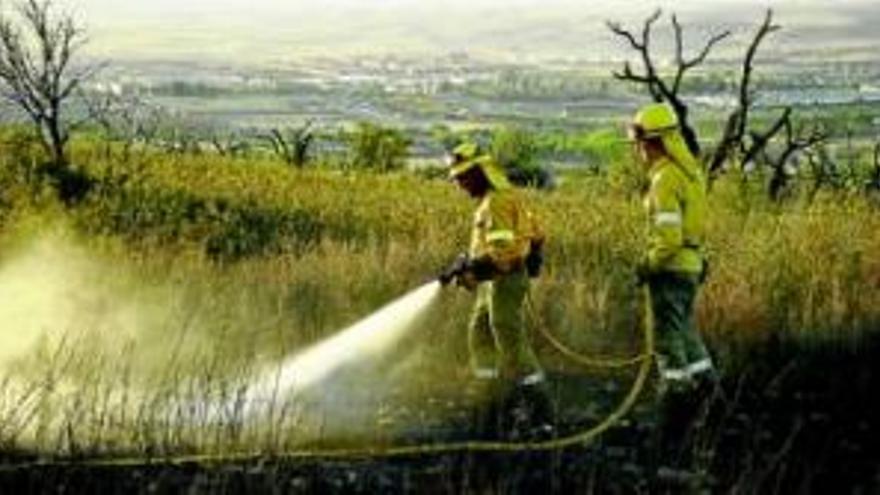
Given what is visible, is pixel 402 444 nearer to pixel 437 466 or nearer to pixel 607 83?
pixel 437 466

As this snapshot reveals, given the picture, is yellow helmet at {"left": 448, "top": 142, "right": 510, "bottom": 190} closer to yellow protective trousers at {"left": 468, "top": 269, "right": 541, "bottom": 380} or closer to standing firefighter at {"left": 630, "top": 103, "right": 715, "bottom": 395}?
yellow protective trousers at {"left": 468, "top": 269, "right": 541, "bottom": 380}

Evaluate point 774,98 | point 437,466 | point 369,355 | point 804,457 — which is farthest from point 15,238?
point 774,98

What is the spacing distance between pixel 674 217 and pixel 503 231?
1105 millimetres

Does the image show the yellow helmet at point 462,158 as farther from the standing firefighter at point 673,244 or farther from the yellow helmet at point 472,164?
the standing firefighter at point 673,244

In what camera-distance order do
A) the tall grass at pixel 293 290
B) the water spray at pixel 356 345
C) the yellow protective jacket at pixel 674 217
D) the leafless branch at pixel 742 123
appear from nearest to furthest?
1. the tall grass at pixel 293 290
2. the yellow protective jacket at pixel 674 217
3. the water spray at pixel 356 345
4. the leafless branch at pixel 742 123

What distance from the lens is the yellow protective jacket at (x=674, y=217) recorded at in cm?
1054

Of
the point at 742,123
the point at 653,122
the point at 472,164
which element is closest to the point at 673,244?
the point at 653,122

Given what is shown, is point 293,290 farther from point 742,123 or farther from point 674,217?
point 742,123

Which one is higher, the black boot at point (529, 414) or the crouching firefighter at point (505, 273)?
the crouching firefighter at point (505, 273)

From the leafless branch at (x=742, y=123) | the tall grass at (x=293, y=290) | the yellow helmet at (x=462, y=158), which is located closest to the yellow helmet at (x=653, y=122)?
the yellow helmet at (x=462, y=158)

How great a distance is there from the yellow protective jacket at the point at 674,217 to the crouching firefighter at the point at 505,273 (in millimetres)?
739

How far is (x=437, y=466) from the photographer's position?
30.3 feet

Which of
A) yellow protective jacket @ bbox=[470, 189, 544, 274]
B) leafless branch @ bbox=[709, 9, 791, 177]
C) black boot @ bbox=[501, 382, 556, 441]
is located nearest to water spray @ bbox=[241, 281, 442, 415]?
yellow protective jacket @ bbox=[470, 189, 544, 274]

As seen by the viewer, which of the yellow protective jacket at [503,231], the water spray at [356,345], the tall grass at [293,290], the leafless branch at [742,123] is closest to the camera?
the tall grass at [293,290]
